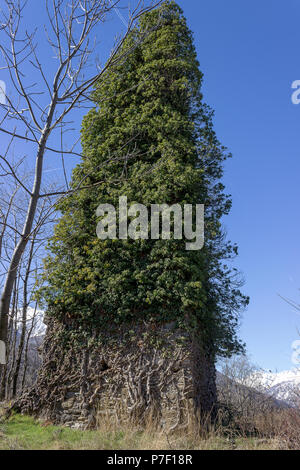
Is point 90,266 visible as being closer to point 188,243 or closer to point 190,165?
point 188,243

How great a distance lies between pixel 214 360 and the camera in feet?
29.8

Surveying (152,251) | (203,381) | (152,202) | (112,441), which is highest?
(152,202)

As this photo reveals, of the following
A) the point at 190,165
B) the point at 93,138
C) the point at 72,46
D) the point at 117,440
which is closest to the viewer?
the point at 72,46

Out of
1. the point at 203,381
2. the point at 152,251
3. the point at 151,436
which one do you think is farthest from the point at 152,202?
the point at 151,436

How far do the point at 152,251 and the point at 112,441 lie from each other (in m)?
4.10

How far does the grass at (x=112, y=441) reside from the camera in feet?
19.7

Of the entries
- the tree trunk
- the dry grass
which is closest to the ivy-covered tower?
the tree trunk

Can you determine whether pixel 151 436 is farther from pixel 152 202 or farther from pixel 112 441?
pixel 152 202

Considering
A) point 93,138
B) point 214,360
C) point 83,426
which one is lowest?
point 83,426

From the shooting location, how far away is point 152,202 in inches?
359

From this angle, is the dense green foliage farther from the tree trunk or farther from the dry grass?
the dry grass

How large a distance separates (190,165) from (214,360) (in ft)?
17.1

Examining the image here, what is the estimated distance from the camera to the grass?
599 cm

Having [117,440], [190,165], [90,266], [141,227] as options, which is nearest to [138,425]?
[117,440]
